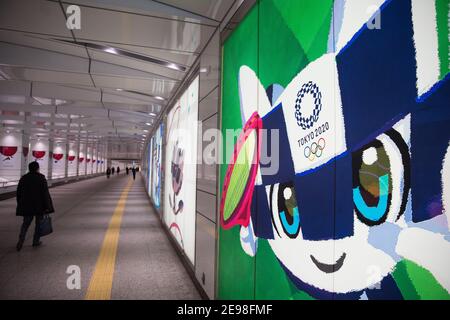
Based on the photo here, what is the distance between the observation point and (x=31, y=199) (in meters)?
5.64

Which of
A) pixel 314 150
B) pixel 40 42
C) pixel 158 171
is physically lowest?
pixel 158 171

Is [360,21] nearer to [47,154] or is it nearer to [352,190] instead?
[352,190]

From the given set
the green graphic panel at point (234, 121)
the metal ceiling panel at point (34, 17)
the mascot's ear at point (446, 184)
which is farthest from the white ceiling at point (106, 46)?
the mascot's ear at point (446, 184)

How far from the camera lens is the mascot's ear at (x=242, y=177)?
2.58 metres

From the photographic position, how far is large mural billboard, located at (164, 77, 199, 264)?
481cm

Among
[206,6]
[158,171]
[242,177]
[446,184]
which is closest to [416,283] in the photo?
[446,184]

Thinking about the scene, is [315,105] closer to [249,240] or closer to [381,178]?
[381,178]

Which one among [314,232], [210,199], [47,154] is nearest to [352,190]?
[314,232]

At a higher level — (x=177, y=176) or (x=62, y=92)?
(x=62, y=92)

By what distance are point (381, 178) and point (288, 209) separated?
81 cm

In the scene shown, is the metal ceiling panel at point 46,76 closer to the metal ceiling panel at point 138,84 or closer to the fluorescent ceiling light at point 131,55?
the metal ceiling panel at point 138,84

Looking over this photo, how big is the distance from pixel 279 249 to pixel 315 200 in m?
0.54

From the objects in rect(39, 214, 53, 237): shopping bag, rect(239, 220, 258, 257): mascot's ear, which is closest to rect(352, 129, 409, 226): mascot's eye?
rect(239, 220, 258, 257): mascot's ear

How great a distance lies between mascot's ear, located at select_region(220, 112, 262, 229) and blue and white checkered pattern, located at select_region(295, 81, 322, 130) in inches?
22.6
